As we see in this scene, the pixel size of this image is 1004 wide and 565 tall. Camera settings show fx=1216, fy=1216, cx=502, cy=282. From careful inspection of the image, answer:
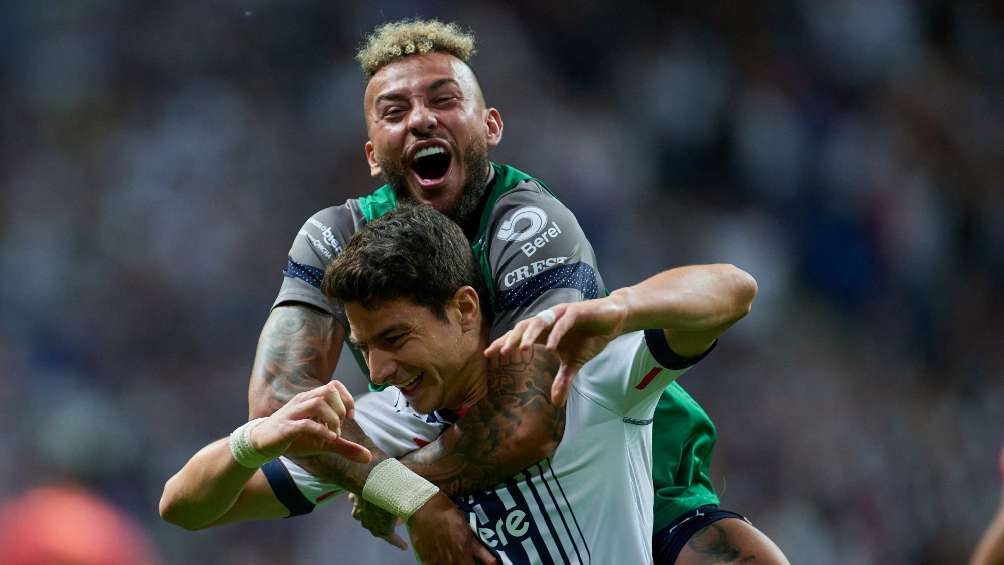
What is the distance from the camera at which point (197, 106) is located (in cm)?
745

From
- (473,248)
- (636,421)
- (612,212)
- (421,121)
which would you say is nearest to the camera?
(636,421)

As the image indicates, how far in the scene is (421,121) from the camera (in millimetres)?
3908

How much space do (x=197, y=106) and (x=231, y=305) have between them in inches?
52.1

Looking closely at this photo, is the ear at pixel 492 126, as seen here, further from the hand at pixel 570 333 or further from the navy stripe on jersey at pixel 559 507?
the hand at pixel 570 333

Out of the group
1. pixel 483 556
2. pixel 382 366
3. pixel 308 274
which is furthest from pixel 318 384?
pixel 483 556

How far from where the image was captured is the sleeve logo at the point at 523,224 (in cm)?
358

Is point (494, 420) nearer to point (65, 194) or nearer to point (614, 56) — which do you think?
point (65, 194)

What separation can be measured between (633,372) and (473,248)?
953mm

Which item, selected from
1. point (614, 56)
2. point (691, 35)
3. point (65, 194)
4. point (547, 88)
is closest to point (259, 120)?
point (65, 194)

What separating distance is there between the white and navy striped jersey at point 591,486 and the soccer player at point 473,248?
112 mm

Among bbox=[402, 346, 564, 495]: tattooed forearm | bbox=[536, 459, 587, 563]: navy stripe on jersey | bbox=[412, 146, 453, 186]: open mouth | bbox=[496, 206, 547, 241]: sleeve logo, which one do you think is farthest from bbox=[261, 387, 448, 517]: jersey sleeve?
bbox=[412, 146, 453, 186]: open mouth

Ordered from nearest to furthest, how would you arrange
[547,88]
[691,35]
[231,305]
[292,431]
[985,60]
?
[292,431] < [231,305] < [547,88] < [691,35] < [985,60]

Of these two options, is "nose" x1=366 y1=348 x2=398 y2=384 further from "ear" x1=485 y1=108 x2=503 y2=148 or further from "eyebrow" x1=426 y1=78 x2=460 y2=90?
"ear" x1=485 y1=108 x2=503 y2=148

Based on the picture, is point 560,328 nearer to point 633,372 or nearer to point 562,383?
point 562,383
